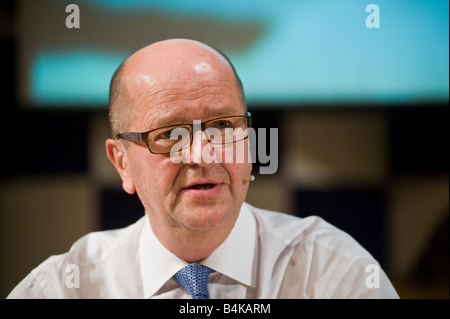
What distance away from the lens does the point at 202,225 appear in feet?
4.50

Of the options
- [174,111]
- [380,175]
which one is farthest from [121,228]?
[380,175]

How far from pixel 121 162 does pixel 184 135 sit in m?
0.32

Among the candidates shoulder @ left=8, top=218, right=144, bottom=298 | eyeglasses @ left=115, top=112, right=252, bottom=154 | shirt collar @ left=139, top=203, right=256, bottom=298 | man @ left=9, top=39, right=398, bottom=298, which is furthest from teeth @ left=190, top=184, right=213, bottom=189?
shoulder @ left=8, top=218, right=144, bottom=298

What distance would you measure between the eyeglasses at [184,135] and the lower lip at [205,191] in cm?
13

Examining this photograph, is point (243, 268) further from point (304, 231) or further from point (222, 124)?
point (222, 124)

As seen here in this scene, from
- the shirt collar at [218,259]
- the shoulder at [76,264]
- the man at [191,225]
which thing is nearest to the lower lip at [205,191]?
the man at [191,225]

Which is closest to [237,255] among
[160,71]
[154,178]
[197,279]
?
[197,279]

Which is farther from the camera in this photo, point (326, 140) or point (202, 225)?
point (326, 140)

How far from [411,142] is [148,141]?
1064 millimetres

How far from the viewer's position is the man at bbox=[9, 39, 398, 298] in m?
1.38

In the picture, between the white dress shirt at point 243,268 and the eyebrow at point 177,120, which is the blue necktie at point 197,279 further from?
the eyebrow at point 177,120

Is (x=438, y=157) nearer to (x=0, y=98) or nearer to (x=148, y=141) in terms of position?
(x=148, y=141)

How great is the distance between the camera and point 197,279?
1.51 meters
